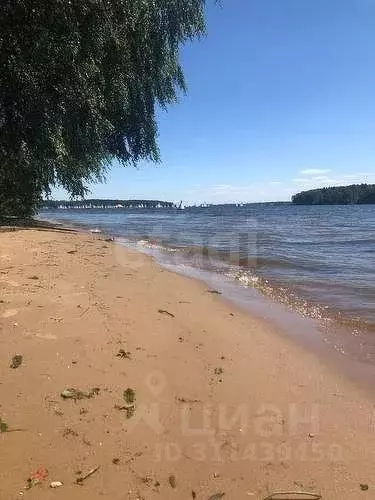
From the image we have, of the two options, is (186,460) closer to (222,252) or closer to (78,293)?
(78,293)

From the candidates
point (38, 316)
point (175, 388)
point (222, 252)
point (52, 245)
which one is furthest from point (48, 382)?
point (222, 252)

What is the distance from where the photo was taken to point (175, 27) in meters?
12.6

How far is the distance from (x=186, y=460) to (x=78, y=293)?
384cm

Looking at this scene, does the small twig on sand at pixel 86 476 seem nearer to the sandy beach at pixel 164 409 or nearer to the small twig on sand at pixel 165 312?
the sandy beach at pixel 164 409

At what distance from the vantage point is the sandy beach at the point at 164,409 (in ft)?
8.48

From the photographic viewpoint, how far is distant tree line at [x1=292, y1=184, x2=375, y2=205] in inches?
5561

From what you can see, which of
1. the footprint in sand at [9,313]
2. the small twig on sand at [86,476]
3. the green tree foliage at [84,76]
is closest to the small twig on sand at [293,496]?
the small twig on sand at [86,476]

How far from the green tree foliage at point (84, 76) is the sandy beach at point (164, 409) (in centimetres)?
303

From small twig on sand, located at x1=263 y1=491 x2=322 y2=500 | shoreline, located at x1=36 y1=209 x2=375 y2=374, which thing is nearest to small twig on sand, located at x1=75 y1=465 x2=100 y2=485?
small twig on sand, located at x1=263 y1=491 x2=322 y2=500

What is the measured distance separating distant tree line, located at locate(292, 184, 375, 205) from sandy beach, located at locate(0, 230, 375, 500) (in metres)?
145

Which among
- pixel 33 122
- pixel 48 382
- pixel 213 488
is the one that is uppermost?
pixel 33 122

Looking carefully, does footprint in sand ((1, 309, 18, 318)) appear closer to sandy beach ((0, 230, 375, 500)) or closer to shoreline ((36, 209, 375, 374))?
sandy beach ((0, 230, 375, 500))

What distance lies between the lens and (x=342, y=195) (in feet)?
479

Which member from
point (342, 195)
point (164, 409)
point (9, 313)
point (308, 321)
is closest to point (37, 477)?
point (164, 409)
